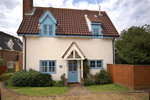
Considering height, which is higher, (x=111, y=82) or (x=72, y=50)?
(x=72, y=50)

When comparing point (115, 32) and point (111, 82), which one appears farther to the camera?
point (115, 32)

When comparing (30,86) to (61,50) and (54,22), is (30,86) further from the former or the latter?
(54,22)

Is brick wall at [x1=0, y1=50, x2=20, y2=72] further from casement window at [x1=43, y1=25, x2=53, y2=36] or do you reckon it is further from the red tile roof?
casement window at [x1=43, y1=25, x2=53, y2=36]

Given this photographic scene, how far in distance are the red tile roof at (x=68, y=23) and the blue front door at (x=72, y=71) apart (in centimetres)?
337

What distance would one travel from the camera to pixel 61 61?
37.2ft

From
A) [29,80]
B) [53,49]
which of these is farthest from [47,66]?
[29,80]

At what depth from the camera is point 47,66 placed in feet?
36.6

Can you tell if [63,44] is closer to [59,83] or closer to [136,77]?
[59,83]

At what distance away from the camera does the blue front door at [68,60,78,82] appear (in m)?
11.4

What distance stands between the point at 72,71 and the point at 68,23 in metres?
5.80

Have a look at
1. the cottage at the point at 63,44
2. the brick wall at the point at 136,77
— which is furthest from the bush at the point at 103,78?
the brick wall at the point at 136,77

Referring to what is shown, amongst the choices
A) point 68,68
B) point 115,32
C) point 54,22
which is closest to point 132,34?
point 115,32

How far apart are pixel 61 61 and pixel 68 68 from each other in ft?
3.62

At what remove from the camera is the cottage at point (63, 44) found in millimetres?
10984
